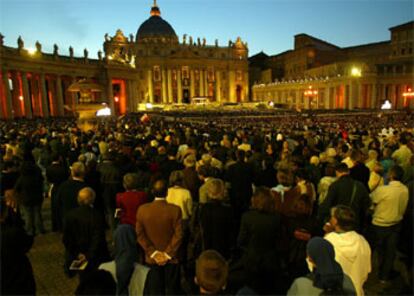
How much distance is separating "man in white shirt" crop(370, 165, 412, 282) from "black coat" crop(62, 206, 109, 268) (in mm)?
4619

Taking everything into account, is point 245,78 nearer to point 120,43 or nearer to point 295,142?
point 120,43

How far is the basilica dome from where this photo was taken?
10031cm

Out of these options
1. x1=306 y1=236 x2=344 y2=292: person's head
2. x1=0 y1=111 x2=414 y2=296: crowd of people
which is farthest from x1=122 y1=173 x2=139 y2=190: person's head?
x1=306 y1=236 x2=344 y2=292: person's head

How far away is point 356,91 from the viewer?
59.5m

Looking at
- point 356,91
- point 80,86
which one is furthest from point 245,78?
point 80,86

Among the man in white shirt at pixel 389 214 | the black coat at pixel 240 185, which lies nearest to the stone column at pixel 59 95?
the black coat at pixel 240 185

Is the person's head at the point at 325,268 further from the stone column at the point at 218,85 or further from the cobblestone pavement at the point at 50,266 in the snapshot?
the stone column at the point at 218,85

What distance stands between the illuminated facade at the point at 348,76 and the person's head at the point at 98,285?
191 ft

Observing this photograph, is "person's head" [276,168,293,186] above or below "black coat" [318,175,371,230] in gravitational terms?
above

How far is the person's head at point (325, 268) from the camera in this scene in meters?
3.03

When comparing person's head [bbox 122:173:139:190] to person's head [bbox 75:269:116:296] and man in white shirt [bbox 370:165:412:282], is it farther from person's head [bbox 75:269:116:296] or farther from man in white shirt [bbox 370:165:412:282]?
man in white shirt [bbox 370:165:412:282]

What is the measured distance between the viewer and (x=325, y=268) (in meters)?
3.07

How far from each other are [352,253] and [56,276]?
209 inches

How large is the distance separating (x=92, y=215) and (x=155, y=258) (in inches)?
44.2
